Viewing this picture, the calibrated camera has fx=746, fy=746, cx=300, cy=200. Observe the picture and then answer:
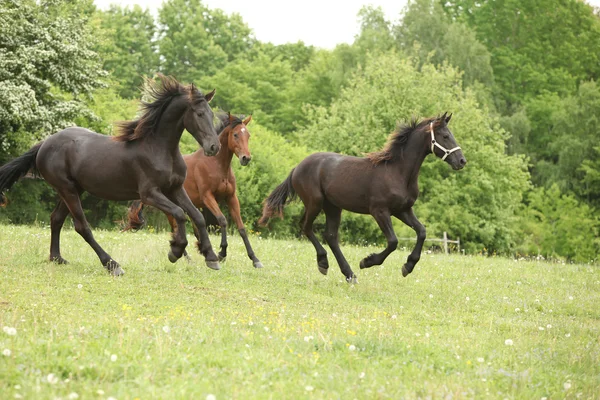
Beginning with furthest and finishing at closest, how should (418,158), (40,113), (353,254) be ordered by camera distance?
1. (40,113)
2. (353,254)
3. (418,158)

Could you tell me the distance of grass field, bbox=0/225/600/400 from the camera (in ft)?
19.2

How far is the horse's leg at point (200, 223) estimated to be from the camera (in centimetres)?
1111

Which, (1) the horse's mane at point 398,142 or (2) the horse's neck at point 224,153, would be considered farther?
(2) the horse's neck at point 224,153

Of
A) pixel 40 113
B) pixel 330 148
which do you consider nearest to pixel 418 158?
pixel 40 113

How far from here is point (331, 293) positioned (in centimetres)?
1143

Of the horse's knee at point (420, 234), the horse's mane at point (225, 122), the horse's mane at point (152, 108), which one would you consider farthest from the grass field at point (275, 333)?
the horse's mane at point (225, 122)

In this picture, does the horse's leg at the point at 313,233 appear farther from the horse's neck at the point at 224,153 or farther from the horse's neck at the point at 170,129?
the horse's neck at the point at 170,129

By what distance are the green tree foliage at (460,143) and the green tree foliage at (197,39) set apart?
18252 mm

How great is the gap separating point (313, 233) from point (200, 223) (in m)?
2.73

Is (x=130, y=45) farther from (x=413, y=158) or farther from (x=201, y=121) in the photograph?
(x=201, y=121)

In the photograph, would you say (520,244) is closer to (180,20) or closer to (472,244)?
(472,244)

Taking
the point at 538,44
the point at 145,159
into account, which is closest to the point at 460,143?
the point at 538,44

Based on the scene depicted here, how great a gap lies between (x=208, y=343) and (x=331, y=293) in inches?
183

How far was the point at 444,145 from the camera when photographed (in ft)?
40.8
